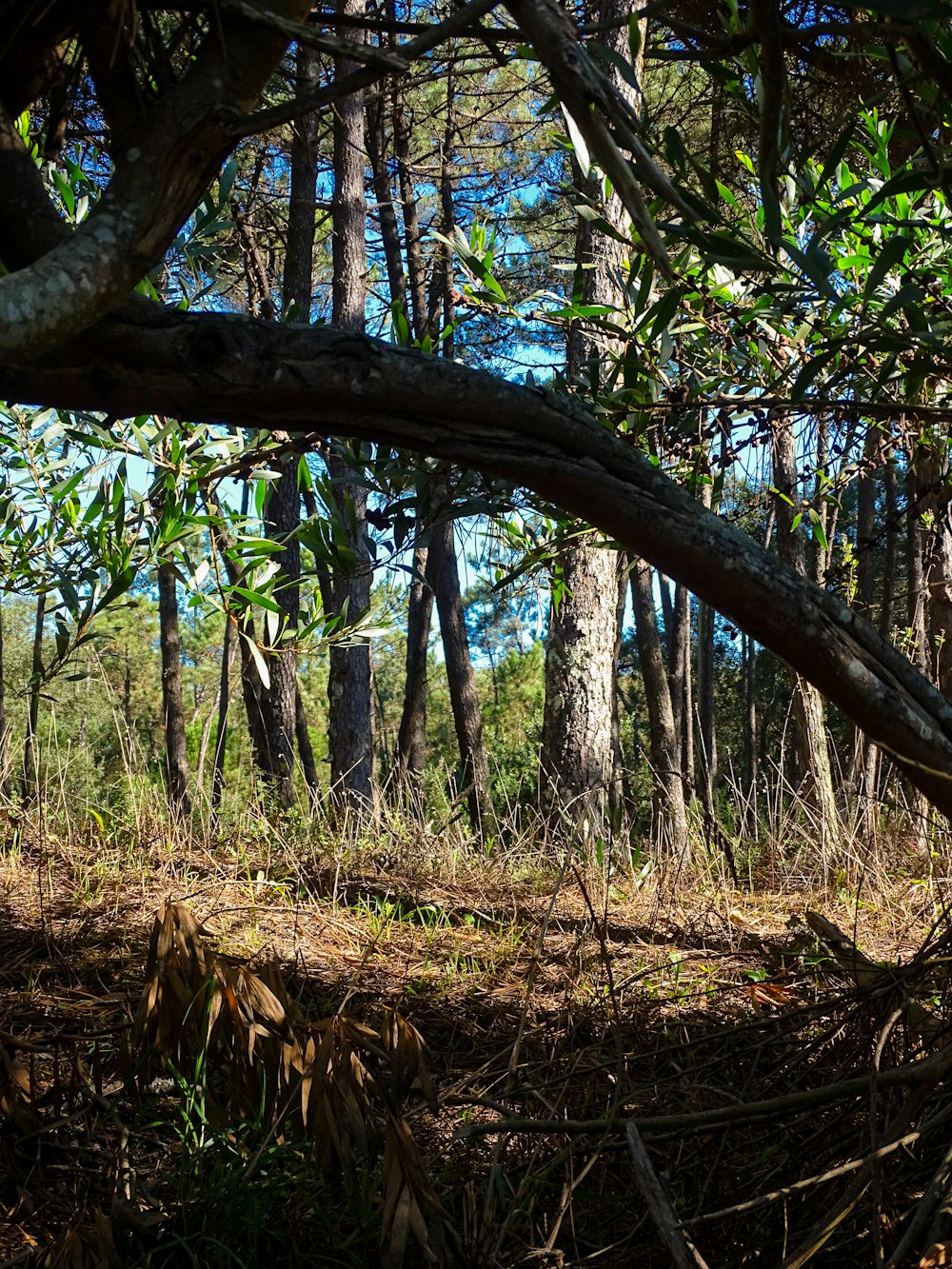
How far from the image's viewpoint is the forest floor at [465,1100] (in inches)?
65.6

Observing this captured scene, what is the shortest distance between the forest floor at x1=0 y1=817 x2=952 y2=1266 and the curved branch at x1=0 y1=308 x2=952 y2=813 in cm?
53

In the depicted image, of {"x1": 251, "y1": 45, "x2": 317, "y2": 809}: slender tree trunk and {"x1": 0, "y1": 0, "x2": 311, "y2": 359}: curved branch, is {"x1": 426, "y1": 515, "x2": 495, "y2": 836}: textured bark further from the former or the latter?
{"x1": 0, "y1": 0, "x2": 311, "y2": 359}: curved branch

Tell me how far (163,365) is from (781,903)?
3.23m

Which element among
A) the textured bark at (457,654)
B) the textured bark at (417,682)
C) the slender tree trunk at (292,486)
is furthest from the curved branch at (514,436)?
the textured bark at (457,654)

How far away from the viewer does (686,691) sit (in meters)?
15.9

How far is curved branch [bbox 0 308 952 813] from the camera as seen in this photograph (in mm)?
1646

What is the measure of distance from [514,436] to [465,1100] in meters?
1.20

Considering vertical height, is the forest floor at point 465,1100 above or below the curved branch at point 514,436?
below

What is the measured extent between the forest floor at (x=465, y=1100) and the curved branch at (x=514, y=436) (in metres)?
0.53

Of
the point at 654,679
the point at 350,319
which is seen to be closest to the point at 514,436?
the point at 350,319

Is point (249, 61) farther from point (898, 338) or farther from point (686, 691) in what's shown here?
point (686, 691)

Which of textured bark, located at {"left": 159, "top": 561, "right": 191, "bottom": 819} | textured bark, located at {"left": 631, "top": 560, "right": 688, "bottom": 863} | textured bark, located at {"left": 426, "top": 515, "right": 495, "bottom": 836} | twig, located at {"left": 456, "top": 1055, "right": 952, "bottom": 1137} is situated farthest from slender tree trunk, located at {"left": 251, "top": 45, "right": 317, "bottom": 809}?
twig, located at {"left": 456, "top": 1055, "right": 952, "bottom": 1137}

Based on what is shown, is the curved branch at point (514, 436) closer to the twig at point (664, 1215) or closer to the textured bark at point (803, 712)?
the twig at point (664, 1215)

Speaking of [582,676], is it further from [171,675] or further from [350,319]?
[171,675]
